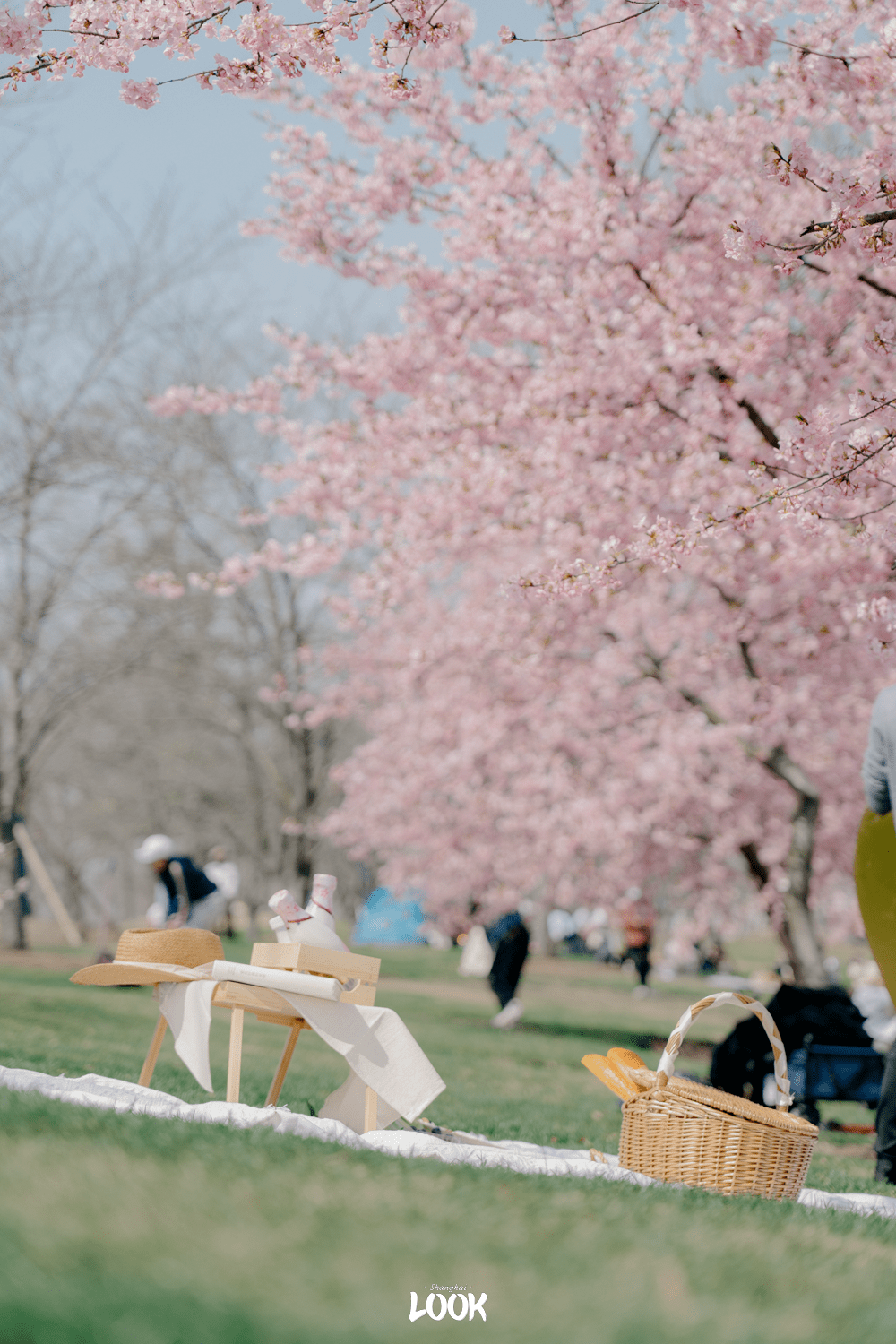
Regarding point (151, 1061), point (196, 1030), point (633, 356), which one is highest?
point (633, 356)

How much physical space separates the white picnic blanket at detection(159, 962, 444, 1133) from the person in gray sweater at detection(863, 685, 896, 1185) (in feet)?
7.31

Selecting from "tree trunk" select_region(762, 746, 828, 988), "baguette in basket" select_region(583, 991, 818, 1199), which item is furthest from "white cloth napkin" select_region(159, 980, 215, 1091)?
"tree trunk" select_region(762, 746, 828, 988)

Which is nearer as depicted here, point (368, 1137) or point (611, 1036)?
point (368, 1137)

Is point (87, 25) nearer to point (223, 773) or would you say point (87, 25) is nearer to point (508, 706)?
point (508, 706)

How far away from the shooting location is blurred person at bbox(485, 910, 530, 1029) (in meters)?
14.8

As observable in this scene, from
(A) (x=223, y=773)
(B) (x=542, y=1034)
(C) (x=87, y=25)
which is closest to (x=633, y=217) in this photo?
(C) (x=87, y=25)

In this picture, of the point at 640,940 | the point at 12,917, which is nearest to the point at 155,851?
the point at 12,917

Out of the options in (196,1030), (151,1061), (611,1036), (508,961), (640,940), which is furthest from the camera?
(640,940)

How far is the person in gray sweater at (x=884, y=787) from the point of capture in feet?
16.2

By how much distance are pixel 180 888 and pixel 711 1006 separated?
356 inches

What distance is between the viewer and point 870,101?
715 centimetres

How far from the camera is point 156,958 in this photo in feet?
16.9

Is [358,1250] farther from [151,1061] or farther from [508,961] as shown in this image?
[508,961]

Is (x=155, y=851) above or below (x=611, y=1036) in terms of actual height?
above
